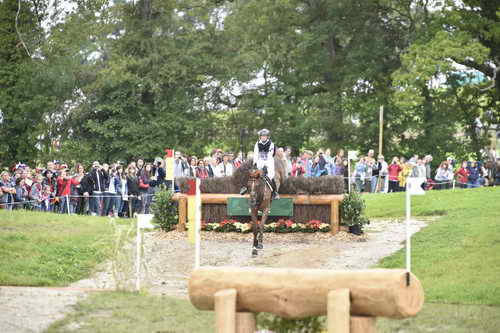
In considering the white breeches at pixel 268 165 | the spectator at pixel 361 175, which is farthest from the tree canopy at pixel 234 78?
the white breeches at pixel 268 165

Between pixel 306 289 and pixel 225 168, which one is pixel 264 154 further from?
pixel 306 289

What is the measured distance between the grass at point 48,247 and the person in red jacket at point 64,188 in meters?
2.87

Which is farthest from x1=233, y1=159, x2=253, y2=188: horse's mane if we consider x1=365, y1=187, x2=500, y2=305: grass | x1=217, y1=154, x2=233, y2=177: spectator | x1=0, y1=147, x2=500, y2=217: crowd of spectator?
x1=217, y1=154, x2=233, y2=177: spectator

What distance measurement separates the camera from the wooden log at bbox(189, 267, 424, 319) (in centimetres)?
657

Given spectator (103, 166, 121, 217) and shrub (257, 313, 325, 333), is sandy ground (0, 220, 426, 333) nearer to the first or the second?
shrub (257, 313, 325, 333)

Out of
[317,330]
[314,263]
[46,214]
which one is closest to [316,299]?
[317,330]

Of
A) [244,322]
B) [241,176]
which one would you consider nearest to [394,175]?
[241,176]

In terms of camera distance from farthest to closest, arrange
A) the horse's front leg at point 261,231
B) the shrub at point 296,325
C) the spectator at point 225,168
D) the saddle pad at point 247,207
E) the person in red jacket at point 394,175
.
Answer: the person in red jacket at point 394,175 < the spectator at point 225,168 < the saddle pad at point 247,207 < the horse's front leg at point 261,231 < the shrub at point 296,325

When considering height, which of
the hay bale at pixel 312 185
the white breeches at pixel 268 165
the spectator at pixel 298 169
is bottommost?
the hay bale at pixel 312 185

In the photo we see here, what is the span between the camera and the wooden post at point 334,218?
1992cm

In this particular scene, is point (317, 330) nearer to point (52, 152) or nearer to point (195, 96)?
point (52, 152)

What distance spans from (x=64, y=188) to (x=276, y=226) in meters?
6.90

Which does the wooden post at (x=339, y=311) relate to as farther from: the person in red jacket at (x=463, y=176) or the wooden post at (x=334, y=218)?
the person in red jacket at (x=463, y=176)

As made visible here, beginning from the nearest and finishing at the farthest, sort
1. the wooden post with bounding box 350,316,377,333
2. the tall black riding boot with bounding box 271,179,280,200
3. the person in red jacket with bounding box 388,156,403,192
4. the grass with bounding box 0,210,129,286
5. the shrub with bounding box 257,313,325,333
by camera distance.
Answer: the wooden post with bounding box 350,316,377,333 < the shrub with bounding box 257,313,325,333 < the grass with bounding box 0,210,129,286 < the tall black riding boot with bounding box 271,179,280,200 < the person in red jacket with bounding box 388,156,403,192
